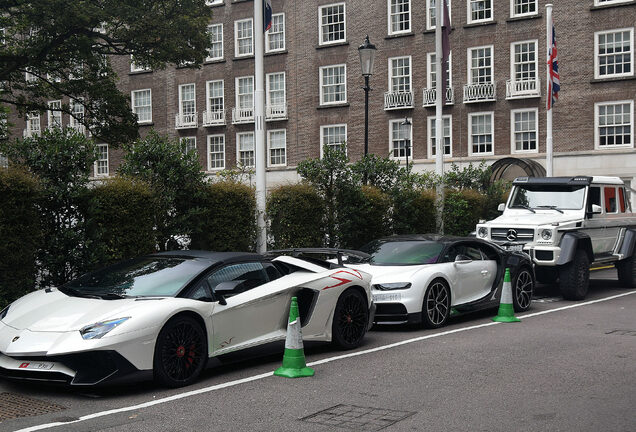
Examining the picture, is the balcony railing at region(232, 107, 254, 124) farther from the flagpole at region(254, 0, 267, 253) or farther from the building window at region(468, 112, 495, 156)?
the flagpole at region(254, 0, 267, 253)

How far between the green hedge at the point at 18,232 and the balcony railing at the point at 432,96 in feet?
108

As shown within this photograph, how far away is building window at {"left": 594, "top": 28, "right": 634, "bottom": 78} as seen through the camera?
1510 inches

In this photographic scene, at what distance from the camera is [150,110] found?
169 feet

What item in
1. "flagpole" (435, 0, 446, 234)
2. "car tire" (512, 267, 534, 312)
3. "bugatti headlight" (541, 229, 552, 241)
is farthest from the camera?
"flagpole" (435, 0, 446, 234)

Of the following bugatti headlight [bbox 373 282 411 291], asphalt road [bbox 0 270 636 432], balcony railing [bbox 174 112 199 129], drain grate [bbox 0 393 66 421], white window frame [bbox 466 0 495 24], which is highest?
white window frame [bbox 466 0 495 24]

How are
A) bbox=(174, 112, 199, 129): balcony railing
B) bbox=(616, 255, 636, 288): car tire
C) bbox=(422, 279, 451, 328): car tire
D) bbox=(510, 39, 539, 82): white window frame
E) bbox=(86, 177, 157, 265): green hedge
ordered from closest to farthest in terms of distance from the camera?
bbox=(422, 279, 451, 328): car tire → bbox=(86, 177, 157, 265): green hedge → bbox=(616, 255, 636, 288): car tire → bbox=(510, 39, 539, 82): white window frame → bbox=(174, 112, 199, 129): balcony railing

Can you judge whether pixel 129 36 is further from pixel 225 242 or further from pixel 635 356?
pixel 635 356

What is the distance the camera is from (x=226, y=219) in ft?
48.5

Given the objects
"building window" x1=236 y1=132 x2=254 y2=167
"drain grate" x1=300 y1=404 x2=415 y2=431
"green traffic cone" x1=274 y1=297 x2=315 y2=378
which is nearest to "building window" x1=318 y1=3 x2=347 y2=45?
"building window" x1=236 y1=132 x2=254 y2=167

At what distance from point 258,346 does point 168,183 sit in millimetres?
5728

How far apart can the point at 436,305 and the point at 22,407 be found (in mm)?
6838

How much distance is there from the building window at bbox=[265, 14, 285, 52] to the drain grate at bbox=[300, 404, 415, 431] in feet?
136

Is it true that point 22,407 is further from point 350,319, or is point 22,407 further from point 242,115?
point 242,115

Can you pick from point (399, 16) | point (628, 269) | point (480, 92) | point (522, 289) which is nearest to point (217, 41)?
point (399, 16)
